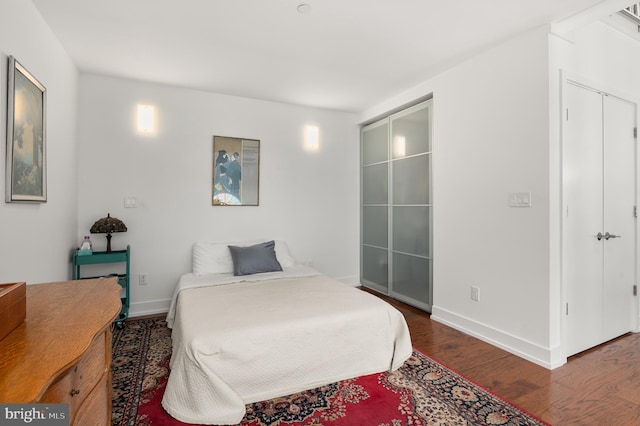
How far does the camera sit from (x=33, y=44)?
2082 mm

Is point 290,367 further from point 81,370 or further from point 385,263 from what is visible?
point 385,263

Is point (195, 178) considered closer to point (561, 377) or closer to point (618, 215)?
point (561, 377)

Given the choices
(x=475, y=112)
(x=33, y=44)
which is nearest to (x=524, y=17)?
(x=475, y=112)

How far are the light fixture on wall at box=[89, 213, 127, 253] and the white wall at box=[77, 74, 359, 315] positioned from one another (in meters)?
0.23

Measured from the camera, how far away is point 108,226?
3.01 m

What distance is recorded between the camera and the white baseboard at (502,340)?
2.30 m

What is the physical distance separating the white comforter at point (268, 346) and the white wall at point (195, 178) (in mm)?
1107

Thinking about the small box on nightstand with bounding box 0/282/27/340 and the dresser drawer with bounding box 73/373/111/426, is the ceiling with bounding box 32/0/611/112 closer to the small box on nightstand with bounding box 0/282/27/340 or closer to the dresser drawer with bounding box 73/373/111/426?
the small box on nightstand with bounding box 0/282/27/340

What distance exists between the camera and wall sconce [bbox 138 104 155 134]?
3.39m

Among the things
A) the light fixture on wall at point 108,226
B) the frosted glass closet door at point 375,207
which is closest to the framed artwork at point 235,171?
the light fixture on wall at point 108,226

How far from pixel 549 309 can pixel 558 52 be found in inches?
75.5

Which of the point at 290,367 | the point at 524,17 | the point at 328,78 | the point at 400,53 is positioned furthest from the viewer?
the point at 328,78

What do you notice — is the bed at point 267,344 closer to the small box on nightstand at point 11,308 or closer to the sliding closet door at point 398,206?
the small box on nightstand at point 11,308

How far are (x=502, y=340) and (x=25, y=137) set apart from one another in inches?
146
